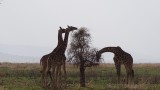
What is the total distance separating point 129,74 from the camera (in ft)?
90.8

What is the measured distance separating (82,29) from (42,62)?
4322 millimetres

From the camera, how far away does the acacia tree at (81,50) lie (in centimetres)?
2867

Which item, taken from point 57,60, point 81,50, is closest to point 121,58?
point 81,50

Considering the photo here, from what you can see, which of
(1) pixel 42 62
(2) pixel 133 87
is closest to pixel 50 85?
(1) pixel 42 62

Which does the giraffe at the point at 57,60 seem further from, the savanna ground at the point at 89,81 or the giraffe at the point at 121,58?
the giraffe at the point at 121,58

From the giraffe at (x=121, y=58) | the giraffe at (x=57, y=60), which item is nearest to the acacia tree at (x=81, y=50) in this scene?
the giraffe at (x=121, y=58)

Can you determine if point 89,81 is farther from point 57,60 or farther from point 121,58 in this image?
point 57,60

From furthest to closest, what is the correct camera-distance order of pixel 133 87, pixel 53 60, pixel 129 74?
1. pixel 129 74
2. pixel 133 87
3. pixel 53 60

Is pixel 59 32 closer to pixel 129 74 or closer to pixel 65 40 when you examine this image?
pixel 65 40

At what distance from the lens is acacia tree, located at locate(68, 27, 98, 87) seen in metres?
28.7

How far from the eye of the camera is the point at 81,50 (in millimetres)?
28906

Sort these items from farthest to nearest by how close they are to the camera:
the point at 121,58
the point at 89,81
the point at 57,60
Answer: the point at 89,81, the point at 121,58, the point at 57,60

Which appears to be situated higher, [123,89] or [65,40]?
[65,40]

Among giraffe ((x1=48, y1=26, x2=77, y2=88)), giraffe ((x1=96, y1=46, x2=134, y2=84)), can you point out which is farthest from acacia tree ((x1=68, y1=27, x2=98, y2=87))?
giraffe ((x1=48, y1=26, x2=77, y2=88))
